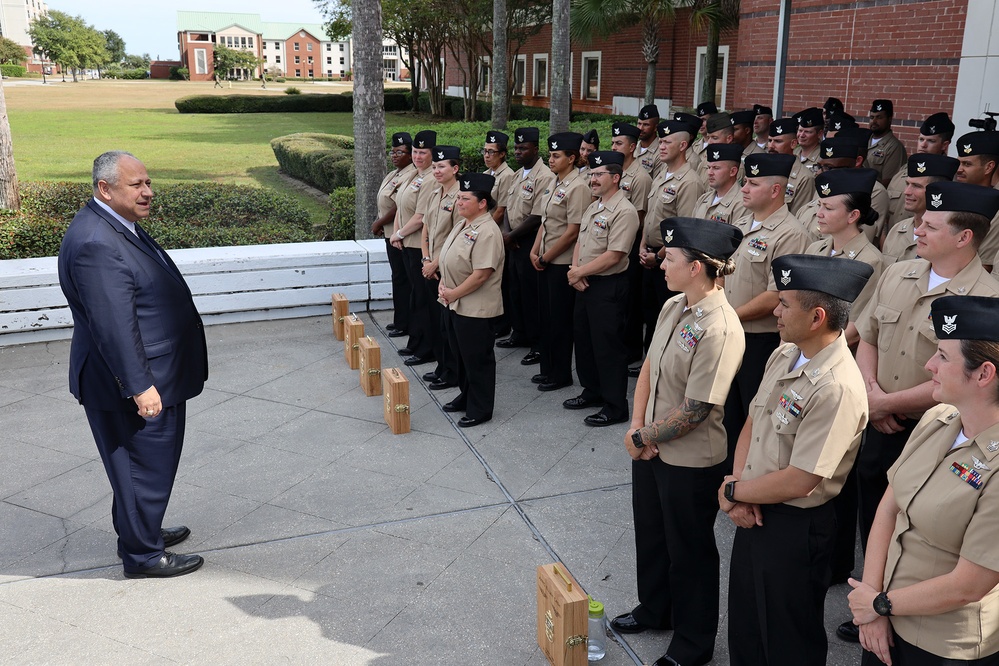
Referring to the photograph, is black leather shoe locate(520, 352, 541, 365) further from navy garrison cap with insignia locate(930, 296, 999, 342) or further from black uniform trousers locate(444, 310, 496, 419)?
navy garrison cap with insignia locate(930, 296, 999, 342)

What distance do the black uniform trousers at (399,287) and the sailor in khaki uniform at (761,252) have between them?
160 inches

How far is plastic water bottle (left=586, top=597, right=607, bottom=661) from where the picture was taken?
378cm

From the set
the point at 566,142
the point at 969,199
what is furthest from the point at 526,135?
the point at 969,199

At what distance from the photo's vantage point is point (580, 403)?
6.87 m

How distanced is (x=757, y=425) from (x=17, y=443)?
17.7ft

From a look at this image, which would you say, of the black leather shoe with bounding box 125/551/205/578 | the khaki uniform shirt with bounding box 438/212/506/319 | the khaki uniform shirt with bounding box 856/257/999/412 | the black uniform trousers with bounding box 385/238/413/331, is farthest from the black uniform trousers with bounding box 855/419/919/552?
the black uniform trousers with bounding box 385/238/413/331

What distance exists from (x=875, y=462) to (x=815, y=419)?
1.42 metres

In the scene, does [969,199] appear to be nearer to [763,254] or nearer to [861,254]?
[861,254]

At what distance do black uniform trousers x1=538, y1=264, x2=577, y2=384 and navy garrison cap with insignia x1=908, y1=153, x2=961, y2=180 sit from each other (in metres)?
2.75

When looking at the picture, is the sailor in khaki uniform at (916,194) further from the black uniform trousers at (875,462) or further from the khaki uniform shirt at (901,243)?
the black uniform trousers at (875,462)

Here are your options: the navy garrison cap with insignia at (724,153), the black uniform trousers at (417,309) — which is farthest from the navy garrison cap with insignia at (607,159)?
the black uniform trousers at (417,309)

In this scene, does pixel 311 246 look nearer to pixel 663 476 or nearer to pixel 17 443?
pixel 17 443

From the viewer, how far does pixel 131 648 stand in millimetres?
3971

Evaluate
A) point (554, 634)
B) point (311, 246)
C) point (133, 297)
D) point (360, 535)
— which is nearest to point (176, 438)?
point (133, 297)
